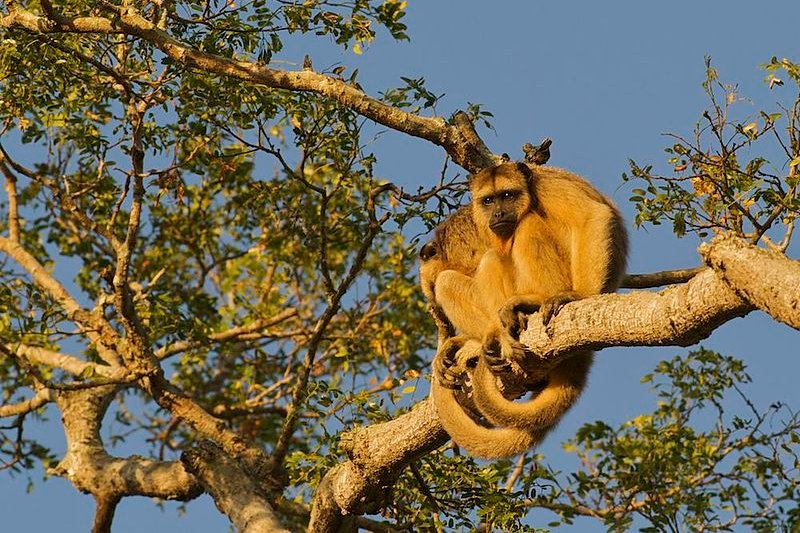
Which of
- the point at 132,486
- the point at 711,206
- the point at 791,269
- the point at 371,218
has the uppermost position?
the point at 371,218

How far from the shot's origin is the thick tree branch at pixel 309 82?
7.57 m

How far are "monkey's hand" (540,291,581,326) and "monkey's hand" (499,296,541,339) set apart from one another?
15.9 inches

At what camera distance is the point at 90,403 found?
10.8 meters

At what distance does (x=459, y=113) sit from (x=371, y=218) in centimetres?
Answer: 116

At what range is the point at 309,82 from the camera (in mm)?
7746

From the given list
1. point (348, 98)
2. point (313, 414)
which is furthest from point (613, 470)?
point (348, 98)

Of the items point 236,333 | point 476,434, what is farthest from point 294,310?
point 476,434

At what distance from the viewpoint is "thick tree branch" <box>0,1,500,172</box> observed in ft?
24.8

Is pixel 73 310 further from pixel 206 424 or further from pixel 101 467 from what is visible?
pixel 206 424

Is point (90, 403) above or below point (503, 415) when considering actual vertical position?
above

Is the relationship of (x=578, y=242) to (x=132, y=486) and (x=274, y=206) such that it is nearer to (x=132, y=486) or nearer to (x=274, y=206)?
(x=274, y=206)

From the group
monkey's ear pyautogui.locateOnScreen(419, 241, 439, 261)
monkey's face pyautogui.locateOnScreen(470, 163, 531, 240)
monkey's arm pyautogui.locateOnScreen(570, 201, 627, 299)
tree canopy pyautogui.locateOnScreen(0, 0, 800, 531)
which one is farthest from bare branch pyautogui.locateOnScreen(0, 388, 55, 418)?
monkey's arm pyautogui.locateOnScreen(570, 201, 627, 299)

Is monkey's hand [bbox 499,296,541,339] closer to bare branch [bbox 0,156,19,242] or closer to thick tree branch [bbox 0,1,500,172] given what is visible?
thick tree branch [bbox 0,1,500,172]

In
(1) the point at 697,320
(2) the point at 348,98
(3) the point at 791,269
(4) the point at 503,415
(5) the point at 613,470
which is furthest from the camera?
(5) the point at 613,470
